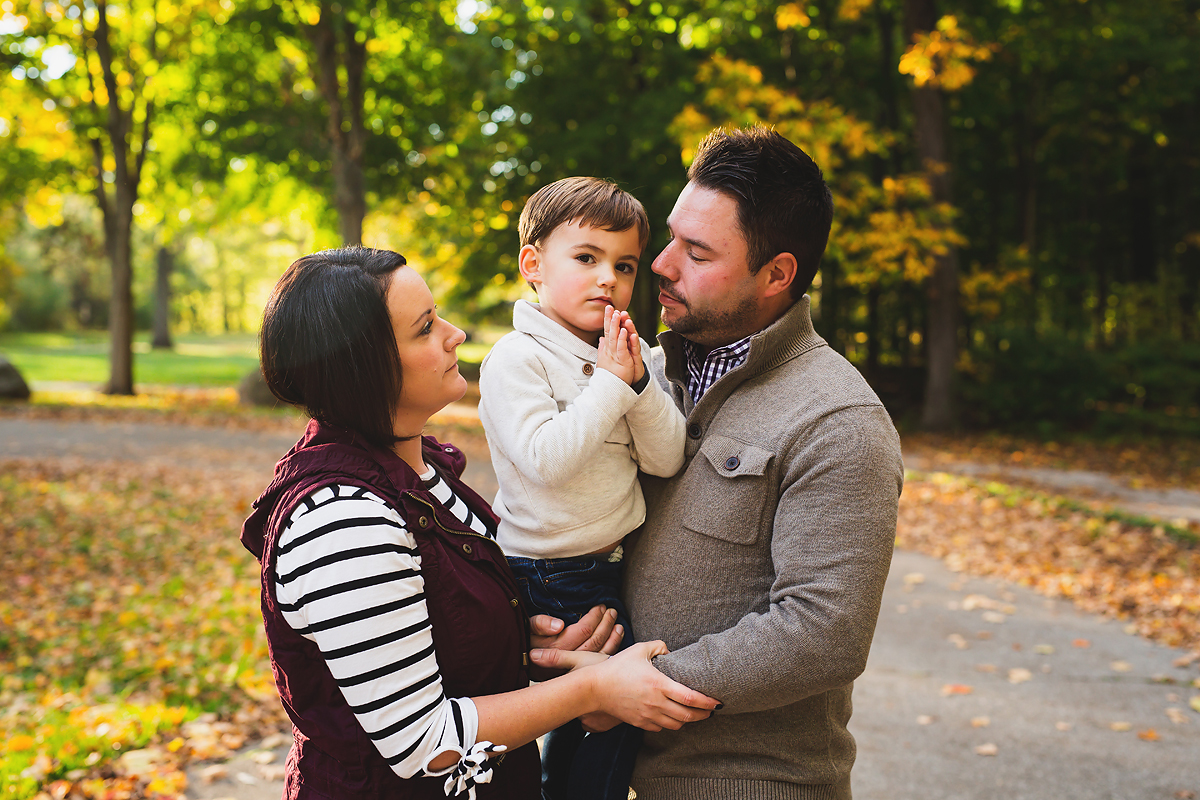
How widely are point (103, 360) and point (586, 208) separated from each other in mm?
35046

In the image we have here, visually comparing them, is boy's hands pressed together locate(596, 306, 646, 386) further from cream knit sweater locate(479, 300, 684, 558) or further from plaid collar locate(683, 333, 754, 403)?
plaid collar locate(683, 333, 754, 403)

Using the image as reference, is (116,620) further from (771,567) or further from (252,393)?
(252,393)

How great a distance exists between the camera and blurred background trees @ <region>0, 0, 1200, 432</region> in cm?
1353

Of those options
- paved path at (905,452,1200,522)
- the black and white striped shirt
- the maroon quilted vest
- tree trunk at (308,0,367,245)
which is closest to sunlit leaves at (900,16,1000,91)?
paved path at (905,452,1200,522)

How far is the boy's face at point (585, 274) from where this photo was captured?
82.0 inches

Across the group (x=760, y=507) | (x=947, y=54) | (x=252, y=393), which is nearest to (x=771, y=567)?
(x=760, y=507)

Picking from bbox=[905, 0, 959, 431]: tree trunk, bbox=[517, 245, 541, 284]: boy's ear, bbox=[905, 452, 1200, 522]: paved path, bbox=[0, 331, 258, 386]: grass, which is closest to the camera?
bbox=[517, 245, 541, 284]: boy's ear

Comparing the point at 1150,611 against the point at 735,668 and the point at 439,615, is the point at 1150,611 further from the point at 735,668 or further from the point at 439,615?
the point at 439,615

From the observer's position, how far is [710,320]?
6.47 ft

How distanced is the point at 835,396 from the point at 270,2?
17.1 meters

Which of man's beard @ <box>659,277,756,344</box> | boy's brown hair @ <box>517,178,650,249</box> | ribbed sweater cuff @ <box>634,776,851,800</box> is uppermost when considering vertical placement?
boy's brown hair @ <box>517,178,650,249</box>

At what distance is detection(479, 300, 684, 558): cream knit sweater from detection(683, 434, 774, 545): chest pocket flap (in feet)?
0.39

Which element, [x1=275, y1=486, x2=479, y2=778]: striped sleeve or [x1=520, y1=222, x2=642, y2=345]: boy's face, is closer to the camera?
[x1=275, y1=486, x2=479, y2=778]: striped sleeve

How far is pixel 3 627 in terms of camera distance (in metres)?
5.71
